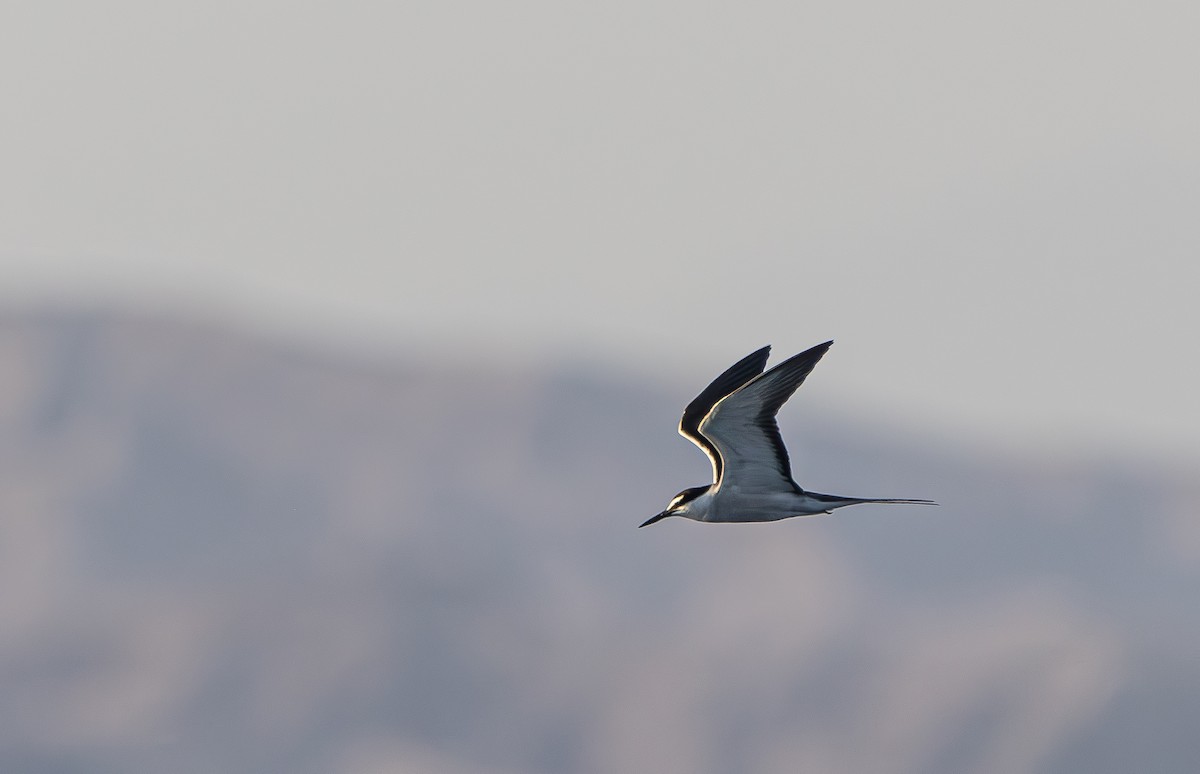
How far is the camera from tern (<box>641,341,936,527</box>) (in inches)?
957

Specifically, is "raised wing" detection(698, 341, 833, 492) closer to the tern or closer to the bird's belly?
the tern

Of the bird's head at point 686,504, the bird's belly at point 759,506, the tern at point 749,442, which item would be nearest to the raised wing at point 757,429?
the tern at point 749,442

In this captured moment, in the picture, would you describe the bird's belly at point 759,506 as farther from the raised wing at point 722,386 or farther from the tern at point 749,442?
the raised wing at point 722,386

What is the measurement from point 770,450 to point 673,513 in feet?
6.62

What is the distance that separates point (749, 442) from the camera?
25297 millimetres

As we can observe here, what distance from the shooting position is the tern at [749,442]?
2430 centimetres

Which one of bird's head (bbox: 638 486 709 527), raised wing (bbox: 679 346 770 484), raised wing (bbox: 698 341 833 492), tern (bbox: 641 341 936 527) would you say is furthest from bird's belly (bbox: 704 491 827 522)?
raised wing (bbox: 679 346 770 484)

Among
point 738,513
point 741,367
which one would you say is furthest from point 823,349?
point 738,513

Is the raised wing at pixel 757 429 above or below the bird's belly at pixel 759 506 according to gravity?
above

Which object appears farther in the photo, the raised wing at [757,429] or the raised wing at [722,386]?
the raised wing at [722,386]

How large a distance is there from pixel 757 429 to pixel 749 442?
35cm

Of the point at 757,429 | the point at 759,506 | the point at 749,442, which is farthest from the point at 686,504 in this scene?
the point at 757,429

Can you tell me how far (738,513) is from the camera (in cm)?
2619

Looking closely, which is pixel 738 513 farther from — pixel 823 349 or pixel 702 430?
pixel 823 349
